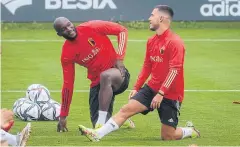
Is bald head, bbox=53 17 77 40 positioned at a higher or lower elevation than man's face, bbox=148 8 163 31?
lower

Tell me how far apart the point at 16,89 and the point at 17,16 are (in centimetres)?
1072

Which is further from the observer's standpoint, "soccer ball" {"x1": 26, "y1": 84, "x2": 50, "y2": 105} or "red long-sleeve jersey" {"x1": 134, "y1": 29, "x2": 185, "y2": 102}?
Result: "soccer ball" {"x1": 26, "y1": 84, "x2": 50, "y2": 105}

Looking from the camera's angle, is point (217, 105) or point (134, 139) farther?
point (217, 105)

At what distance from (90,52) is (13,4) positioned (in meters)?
16.5

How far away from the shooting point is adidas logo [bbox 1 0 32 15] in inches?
1272

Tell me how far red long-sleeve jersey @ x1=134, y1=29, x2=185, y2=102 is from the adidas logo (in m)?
17.4

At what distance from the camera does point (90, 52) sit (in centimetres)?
1623

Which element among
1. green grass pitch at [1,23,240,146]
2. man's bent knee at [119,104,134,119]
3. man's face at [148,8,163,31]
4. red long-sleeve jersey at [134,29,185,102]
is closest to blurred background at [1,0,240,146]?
green grass pitch at [1,23,240,146]

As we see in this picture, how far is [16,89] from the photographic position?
22.1m

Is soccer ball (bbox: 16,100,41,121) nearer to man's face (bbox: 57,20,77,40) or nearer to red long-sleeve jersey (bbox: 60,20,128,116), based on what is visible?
red long-sleeve jersey (bbox: 60,20,128,116)

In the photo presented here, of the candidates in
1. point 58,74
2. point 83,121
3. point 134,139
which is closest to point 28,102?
point 83,121

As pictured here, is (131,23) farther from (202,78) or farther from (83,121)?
(83,121)

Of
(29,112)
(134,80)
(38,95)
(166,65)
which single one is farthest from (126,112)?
(134,80)

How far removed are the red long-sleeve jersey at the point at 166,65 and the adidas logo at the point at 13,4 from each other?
17.4 m
